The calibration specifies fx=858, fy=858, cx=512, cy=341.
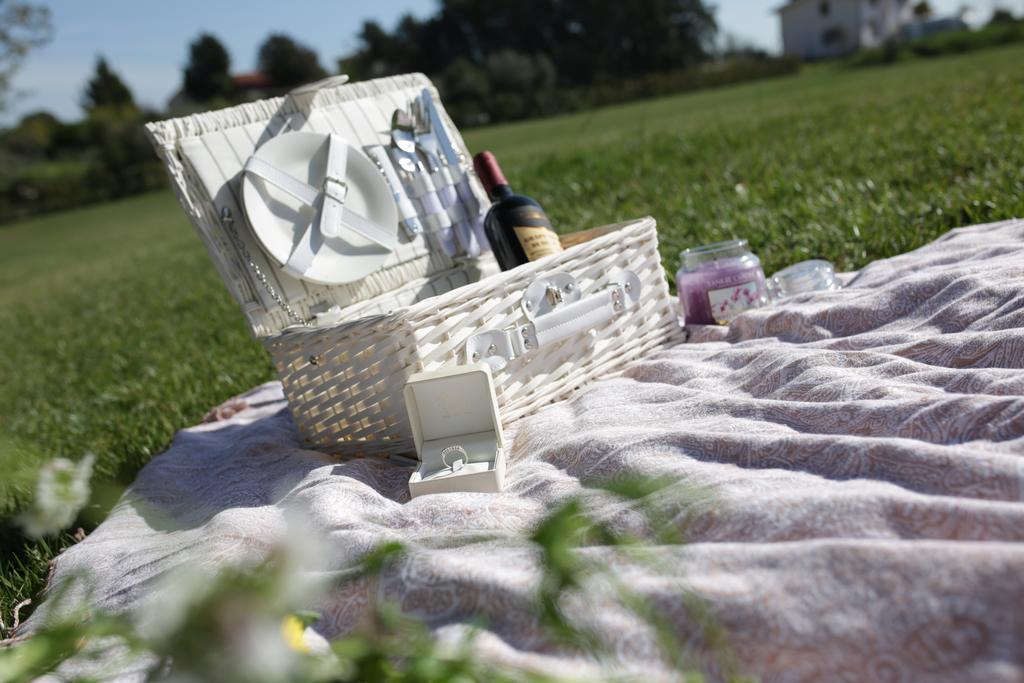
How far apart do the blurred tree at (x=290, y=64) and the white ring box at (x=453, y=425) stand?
41495 millimetres

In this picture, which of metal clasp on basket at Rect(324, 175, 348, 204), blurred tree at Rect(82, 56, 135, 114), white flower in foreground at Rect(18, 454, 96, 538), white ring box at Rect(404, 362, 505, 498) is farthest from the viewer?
blurred tree at Rect(82, 56, 135, 114)

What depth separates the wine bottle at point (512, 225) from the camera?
6.71 feet

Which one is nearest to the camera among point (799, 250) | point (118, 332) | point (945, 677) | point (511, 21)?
point (945, 677)

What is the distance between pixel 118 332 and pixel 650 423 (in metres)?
4.06

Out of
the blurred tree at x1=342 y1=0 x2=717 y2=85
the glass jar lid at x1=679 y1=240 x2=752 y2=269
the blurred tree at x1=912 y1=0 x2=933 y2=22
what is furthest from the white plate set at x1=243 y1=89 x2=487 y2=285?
the blurred tree at x1=912 y1=0 x2=933 y2=22

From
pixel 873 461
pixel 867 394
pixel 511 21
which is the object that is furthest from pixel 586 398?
pixel 511 21

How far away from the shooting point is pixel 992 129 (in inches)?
172

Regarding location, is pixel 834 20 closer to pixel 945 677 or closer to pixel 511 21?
pixel 511 21

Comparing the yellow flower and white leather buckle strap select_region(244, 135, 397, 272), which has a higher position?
white leather buckle strap select_region(244, 135, 397, 272)

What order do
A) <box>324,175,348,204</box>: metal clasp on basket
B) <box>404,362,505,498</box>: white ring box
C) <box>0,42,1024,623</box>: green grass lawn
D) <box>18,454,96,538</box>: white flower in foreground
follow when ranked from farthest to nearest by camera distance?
<box>0,42,1024,623</box>: green grass lawn, <box>324,175,348,204</box>: metal clasp on basket, <box>404,362,505,498</box>: white ring box, <box>18,454,96,538</box>: white flower in foreground

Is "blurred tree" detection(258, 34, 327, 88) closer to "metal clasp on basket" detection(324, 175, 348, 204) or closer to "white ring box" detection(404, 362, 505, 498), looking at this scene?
"metal clasp on basket" detection(324, 175, 348, 204)

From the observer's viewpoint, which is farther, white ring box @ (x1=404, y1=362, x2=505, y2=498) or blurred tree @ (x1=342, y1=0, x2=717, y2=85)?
blurred tree @ (x1=342, y1=0, x2=717, y2=85)

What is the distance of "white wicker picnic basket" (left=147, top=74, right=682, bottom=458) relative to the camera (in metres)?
1.64

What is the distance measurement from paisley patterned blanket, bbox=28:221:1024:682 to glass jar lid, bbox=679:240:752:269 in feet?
0.63
